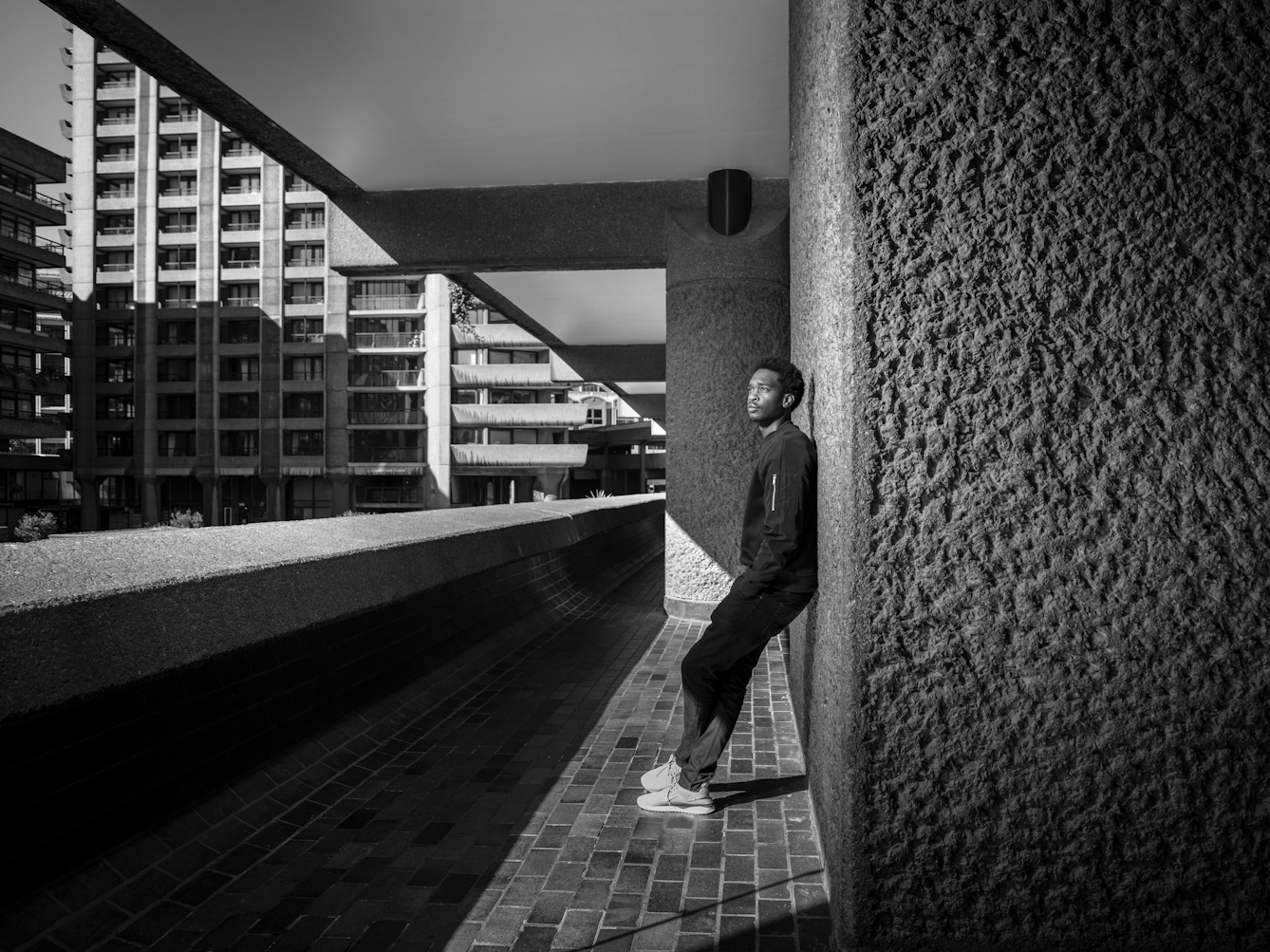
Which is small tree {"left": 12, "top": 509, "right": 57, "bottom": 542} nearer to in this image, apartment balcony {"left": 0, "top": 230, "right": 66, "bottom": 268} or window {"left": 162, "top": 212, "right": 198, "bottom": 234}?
apartment balcony {"left": 0, "top": 230, "right": 66, "bottom": 268}

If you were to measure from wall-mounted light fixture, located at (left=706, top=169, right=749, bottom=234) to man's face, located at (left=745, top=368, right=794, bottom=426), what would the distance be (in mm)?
5412

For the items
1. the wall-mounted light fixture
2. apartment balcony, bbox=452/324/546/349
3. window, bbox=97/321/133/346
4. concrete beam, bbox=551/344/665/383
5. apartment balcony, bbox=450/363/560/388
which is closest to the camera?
the wall-mounted light fixture

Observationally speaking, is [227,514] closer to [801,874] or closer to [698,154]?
[698,154]

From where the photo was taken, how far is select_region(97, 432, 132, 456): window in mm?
69875

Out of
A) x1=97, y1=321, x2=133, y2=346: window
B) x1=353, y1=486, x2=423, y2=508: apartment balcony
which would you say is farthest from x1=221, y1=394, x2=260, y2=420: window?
x1=353, y1=486, x2=423, y2=508: apartment balcony

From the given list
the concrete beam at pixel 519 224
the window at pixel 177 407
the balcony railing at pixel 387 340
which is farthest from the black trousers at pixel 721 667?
the window at pixel 177 407

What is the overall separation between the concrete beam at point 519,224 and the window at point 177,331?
69.8 meters


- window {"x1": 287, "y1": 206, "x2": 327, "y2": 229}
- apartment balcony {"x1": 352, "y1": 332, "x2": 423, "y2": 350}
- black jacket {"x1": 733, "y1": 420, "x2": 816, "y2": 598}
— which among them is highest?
window {"x1": 287, "y1": 206, "x2": 327, "y2": 229}

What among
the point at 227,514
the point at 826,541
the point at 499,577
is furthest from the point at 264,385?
the point at 826,541

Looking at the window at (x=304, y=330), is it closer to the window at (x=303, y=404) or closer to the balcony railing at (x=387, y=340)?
the balcony railing at (x=387, y=340)

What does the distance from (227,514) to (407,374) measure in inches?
715

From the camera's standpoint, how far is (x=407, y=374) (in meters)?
69.8

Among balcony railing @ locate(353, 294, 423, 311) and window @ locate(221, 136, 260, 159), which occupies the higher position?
window @ locate(221, 136, 260, 159)

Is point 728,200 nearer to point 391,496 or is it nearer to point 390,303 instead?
point 391,496
